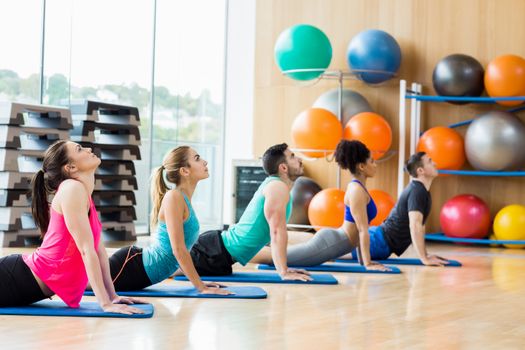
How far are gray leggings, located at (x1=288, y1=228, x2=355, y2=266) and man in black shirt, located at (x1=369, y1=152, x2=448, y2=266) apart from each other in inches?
18.8

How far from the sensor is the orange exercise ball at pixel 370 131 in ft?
21.8

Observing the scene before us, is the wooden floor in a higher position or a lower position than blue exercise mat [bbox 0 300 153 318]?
lower

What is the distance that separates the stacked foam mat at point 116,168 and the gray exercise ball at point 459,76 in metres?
2.63

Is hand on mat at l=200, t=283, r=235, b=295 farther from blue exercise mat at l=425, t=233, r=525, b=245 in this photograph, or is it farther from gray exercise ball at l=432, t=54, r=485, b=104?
gray exercise ball at l=432, t=54, r=485, b=104

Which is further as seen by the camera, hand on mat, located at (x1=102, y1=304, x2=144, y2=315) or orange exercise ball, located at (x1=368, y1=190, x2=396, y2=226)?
orange exercise ball, located at (x1=368, y1=190, x2=396, y2=226)

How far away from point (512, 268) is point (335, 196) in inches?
69.4

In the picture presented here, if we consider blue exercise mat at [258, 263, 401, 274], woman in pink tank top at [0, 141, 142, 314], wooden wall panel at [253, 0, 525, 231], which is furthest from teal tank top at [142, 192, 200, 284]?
wooden wall panel at [253, 0, 525, 231]

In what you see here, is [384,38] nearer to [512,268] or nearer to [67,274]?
[512,268]

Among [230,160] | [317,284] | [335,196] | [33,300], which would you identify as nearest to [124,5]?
[230,160]

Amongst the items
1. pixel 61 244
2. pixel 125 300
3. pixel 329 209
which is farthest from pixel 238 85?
pixel 61 244

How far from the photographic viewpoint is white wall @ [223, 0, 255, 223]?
830cm

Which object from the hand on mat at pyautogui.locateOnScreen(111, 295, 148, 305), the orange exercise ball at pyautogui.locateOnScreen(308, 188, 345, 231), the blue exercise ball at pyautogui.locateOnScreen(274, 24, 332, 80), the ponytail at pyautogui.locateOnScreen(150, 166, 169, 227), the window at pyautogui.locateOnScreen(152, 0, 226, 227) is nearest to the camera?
the hand on mat at pyautogui.locateOnScreen(111, 295, 148, 305)

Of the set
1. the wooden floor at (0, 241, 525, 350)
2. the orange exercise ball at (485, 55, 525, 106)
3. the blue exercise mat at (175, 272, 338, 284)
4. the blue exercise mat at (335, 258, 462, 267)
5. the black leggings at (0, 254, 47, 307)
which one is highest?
the orange exercise ball at (485, 55, 525, 106)

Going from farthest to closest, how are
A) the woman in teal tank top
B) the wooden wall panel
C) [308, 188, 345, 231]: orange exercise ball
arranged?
the wooden wall panel < [308, 188, 345, 231]: orange exercise ball < the woman in teal tank top
